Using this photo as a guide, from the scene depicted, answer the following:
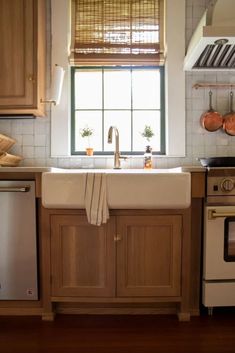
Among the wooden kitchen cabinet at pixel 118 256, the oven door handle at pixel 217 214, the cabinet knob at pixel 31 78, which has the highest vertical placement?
the cabinet knob at pixel 31 78

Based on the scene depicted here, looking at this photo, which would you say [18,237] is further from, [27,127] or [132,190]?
[27,127]

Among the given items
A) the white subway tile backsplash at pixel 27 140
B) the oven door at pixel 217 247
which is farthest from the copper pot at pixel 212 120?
the white subway tile backsplash at pixel 27 140

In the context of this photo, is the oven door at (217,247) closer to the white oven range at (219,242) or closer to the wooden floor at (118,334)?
the white oven range at (219,242)

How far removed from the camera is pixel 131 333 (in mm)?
1766

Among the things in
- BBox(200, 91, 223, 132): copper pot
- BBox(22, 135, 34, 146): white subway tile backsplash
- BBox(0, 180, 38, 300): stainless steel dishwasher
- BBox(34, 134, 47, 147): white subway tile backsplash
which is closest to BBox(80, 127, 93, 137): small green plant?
BBox(34, 134, 47, 147): white subway tile backsplash

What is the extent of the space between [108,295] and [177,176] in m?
0.82

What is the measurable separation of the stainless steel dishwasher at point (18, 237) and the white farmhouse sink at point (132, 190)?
0.21 m

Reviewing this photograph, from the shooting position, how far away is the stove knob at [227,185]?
188 centimetres

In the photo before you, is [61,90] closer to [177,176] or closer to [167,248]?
[177,176]

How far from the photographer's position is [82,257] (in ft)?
6.24

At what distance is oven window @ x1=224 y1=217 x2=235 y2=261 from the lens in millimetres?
1916

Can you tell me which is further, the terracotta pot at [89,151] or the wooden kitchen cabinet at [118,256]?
the terracotta pot at [89,151]

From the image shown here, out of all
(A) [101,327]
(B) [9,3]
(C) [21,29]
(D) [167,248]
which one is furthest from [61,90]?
(A) [101,327]

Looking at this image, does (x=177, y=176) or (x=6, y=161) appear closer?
(x=177, y=176)
